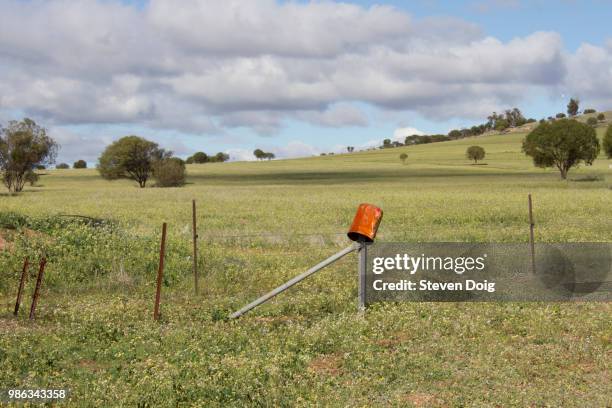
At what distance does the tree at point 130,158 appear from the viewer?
86625 millimetres

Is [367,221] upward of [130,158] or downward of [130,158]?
downward

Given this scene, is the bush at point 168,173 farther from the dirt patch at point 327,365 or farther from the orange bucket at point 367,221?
the dirt patch at point 327,365

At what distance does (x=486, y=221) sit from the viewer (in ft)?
104

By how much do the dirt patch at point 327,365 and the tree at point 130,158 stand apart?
79879 millimetres

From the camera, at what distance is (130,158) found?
8675cm

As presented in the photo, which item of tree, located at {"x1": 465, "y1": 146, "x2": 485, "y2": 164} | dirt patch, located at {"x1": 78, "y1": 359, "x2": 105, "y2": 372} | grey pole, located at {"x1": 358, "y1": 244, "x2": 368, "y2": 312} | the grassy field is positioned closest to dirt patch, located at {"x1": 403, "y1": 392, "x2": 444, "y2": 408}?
the grassy field

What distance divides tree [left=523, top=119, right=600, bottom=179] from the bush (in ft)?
136

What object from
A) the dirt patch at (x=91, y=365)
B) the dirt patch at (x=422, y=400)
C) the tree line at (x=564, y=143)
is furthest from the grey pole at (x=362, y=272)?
the tree line at (x=564, y=143)

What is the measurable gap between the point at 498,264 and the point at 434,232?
11291 mm

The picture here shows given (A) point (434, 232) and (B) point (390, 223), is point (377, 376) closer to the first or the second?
(A) point (434, 232)

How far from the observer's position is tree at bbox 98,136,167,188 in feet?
284

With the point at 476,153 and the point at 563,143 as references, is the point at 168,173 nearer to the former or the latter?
the point at 563,143

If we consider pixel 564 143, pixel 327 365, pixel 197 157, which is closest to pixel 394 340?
pixel 327 365

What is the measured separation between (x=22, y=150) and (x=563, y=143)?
53491 mm
